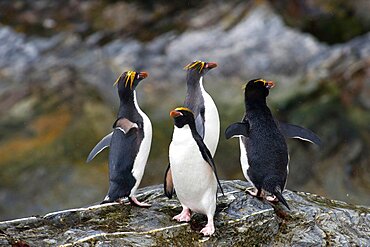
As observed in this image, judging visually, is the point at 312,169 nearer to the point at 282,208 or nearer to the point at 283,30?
the point at 283,30

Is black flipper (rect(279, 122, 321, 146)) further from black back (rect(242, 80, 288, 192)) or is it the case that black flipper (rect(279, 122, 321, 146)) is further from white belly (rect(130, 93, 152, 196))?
white belly (rect(130, 93, 152, 196))

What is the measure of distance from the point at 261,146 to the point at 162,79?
653 cm

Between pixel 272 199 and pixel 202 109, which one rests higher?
pixel 202 109

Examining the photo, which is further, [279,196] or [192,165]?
[279,196]

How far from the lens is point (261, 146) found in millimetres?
4605

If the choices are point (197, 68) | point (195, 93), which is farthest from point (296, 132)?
point (197, 68)

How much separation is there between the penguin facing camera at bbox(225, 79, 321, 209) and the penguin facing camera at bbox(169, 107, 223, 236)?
1.00 ft

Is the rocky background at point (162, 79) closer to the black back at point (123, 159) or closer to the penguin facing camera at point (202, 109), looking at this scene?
the penguin facing camera at point (202, 109)

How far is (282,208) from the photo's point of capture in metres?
4.66

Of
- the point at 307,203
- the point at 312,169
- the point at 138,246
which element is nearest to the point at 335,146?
the point at 312,169

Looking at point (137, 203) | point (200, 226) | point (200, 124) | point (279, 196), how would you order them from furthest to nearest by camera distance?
1. point (200, 124)
2. point (137, 203)
3. point (279, 196)
4. point (200, 226)

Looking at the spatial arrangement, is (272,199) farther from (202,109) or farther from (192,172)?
(202,109)

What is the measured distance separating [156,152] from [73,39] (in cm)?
352

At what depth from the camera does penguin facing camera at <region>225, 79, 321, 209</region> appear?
4.56 metres
